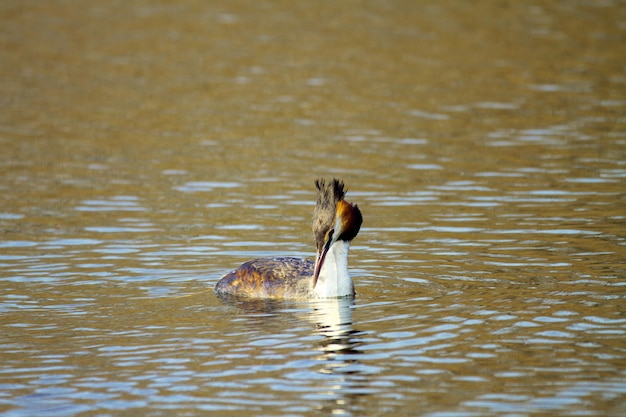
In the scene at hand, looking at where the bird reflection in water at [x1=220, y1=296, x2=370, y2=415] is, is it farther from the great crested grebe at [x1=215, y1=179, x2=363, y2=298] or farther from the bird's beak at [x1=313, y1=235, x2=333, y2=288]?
the bird's beak at [x1=313, y1=235, x2=333, y2=288]

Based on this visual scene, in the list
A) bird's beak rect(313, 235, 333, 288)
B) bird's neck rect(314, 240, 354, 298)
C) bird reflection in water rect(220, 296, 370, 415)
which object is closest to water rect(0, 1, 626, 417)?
bird reflection in water rect(220, 296, 370, 415)

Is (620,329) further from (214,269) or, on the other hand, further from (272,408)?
(214,269)

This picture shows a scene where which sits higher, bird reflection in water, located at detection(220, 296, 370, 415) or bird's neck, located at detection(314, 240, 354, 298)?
bird's neck, located at detection(314, 240, 354, 298)

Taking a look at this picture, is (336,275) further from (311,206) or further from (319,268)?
(311,206)

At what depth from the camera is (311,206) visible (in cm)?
1895

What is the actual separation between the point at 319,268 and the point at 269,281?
76 centimetres

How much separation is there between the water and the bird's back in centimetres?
28

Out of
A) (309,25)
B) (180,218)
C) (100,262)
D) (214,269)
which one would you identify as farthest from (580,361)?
(309,25)

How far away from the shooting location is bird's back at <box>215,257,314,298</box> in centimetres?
1397

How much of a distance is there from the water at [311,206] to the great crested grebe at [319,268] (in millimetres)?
274

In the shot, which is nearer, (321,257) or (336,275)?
(321,257)

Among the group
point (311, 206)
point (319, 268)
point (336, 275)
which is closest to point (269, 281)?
point (319, 268)

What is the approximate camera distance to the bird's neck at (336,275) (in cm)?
1371

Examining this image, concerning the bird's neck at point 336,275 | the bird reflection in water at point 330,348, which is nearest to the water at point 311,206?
the bird reflection in water at point 330,348
